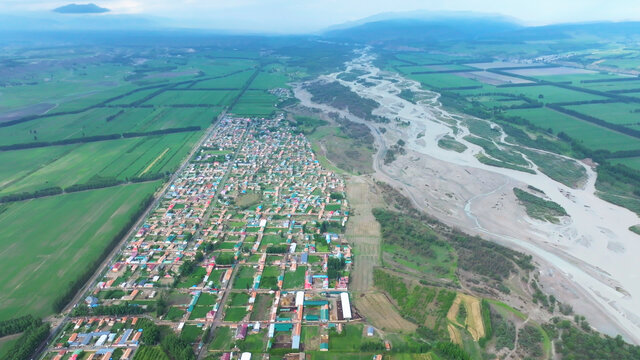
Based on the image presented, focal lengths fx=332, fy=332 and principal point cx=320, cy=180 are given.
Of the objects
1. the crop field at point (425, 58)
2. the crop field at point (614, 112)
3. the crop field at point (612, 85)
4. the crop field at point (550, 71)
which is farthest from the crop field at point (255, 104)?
the crop field at point (612, 85)

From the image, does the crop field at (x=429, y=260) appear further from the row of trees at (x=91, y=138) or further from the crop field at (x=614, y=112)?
the crop field at (x=614, y=112)

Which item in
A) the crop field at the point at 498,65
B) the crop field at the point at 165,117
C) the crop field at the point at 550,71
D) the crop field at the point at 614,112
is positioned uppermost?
the crop field at the point at 498,65

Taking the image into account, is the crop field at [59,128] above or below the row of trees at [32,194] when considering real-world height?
above

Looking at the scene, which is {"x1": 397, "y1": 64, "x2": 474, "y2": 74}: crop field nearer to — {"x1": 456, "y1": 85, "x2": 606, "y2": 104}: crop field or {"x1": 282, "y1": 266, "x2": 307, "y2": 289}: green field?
{"x1": 456, "y1": 85, "x2": 606, "y2": 104}: crop field

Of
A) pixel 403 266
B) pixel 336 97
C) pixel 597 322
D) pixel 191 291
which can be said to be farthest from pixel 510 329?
pixel 336 97

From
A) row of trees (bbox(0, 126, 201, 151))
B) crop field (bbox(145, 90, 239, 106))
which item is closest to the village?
row of trees (bbox(0, 126, 201, 151))

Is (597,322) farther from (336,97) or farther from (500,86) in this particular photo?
(500,86)
